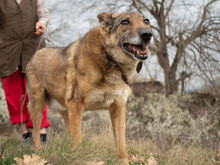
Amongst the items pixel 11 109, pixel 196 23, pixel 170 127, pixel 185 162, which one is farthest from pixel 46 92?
pixel 196 23

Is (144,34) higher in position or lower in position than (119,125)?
higher

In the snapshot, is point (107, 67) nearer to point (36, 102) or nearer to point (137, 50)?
point (137, 50)

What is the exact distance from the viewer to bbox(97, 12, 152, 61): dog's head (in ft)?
9.12

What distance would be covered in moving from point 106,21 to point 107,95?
893 mm

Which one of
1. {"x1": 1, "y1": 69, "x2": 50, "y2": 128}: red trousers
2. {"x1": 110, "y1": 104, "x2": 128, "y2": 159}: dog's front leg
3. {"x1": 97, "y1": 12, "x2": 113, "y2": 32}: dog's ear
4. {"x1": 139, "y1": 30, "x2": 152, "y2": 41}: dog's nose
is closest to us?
{"x1": 139, "y1": 30, "x2": 152, "y2": 41}: dog's nose

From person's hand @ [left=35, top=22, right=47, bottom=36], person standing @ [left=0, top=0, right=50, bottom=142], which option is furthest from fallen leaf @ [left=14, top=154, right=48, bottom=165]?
person's hand @ [left=35, top=22, right=47, bottom=36]

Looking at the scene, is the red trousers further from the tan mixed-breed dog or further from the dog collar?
the dog collar

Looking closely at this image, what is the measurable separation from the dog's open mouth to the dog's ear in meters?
0.34


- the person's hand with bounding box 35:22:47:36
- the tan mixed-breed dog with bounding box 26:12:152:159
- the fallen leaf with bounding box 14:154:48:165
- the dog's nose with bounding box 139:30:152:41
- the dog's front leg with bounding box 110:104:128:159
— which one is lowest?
the dog's front leg with bounding box 110:104:128:159

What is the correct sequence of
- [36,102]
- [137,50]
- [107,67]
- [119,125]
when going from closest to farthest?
[137,50] < [107,67] < [119,125] < [36,102]

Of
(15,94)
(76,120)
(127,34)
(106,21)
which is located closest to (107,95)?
(76,120)

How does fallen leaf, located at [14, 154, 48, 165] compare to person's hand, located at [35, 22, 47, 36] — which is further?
person's hand, located at [35, 22, 47, 36]

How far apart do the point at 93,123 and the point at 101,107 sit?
3790 millimetres

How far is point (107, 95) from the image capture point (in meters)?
3.01
